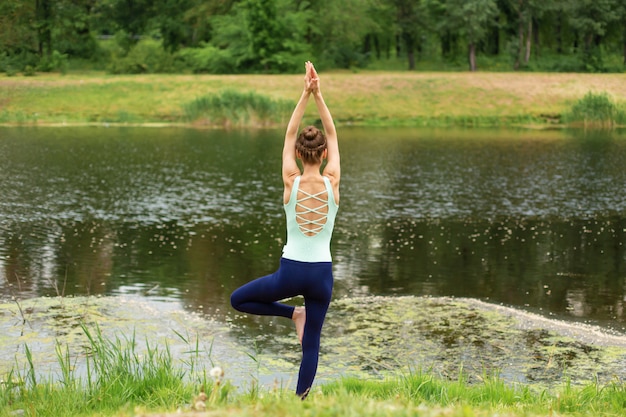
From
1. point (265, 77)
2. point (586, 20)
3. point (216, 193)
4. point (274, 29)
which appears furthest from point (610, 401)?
point (586, 20)

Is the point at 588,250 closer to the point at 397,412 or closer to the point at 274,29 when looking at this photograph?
the point at 397,412

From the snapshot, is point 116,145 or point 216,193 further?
point 116,145

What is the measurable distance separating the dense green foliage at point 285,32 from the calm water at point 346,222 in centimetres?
3179

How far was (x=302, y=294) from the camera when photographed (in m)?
7.31

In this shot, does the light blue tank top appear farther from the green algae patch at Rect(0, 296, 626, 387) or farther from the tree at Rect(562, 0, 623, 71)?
the tree at Rect(562, 0, 623, 71)

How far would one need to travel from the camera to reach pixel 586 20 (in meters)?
76.5

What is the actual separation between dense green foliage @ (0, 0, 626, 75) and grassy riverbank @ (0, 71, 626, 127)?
7679mm

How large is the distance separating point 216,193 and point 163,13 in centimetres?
6172

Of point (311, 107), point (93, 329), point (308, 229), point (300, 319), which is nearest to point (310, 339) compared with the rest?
point (300, 319)

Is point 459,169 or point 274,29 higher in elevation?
point 274,29

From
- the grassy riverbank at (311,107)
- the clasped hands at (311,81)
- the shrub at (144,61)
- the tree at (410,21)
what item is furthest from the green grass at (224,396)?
the tree at (410,21)

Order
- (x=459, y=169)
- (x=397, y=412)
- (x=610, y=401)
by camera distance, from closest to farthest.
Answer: (x=397, y=412) < (x=610, y=401) < (x=459, y=169)

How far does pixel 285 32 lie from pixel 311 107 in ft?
57.5

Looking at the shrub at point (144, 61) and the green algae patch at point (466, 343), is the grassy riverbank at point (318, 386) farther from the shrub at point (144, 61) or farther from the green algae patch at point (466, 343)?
the shrub at point (144, 61)
